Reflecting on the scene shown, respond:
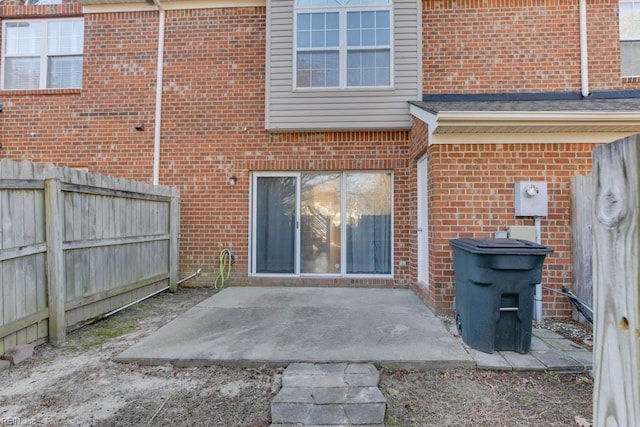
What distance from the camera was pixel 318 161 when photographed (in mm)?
6324

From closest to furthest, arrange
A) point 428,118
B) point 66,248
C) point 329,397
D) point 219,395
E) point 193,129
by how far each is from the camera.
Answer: point 329,397, point 219,395, point 66,248, point 428,118, point 193,129

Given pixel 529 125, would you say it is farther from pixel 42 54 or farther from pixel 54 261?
pixel 42 54

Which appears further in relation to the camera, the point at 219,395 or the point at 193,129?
the point at 193,129

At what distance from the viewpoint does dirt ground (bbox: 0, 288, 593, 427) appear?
2.41 meters

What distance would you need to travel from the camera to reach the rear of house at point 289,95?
613 cm

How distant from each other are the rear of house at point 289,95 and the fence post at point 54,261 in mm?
2808

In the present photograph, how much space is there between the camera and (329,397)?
8.45 ft

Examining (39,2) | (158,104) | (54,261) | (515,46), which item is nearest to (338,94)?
(515,46)

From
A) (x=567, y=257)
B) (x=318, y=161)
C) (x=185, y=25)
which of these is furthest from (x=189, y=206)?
(x=567, y=257)

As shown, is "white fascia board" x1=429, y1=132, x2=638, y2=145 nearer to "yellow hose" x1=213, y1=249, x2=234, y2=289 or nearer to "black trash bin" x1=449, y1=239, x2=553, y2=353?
"black trash bin" x1=449, y1=239, x2=553, y2=353

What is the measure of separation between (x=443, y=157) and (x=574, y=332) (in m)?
2.64

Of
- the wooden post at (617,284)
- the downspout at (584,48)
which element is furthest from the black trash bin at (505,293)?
the downspout at (584,48)

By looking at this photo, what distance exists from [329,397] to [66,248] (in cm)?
348

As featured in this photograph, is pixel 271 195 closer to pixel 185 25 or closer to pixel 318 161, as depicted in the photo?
pixel 318 161
